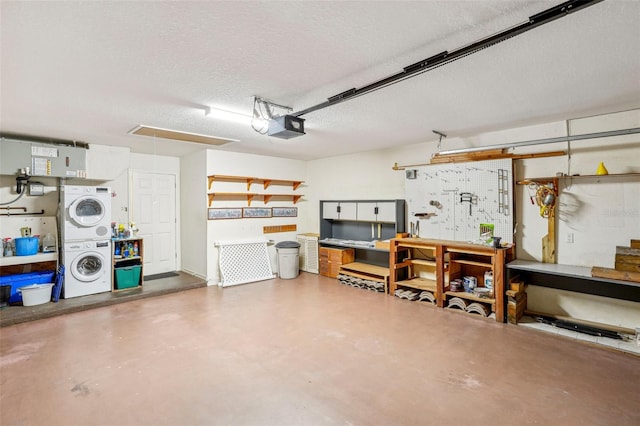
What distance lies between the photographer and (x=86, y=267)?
16.1ft

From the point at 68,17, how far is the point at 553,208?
514cm

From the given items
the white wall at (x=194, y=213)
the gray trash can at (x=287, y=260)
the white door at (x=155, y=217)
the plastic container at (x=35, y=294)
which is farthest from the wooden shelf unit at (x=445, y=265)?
the plastic container at (x=35, y=294)

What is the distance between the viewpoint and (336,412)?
7.35 feet

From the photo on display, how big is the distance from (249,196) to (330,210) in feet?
5.73

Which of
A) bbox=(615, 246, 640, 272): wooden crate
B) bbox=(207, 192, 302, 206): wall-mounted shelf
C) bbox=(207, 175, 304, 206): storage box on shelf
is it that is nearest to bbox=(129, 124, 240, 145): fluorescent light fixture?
bbox=(207, 175, 304, 206): storage box on shelf

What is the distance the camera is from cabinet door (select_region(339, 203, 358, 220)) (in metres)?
6.18

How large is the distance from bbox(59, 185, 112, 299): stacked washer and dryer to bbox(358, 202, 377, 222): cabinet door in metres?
4.41

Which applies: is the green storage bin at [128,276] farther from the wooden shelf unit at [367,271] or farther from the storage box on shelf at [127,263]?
the wooden shelf unit at [367,271]

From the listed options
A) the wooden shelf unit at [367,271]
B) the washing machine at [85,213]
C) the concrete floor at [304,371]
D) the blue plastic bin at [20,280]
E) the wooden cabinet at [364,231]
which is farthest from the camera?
the wooden cabinet at [364,231]

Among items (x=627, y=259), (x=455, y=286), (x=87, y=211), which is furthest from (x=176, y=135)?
(x=627, y=259)

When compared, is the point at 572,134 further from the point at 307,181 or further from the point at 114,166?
the point at 114,166

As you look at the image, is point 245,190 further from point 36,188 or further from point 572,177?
point 572,177

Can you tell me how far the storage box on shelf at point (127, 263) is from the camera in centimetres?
517

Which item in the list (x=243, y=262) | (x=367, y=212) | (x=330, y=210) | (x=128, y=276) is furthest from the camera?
(x=330, y=210)
